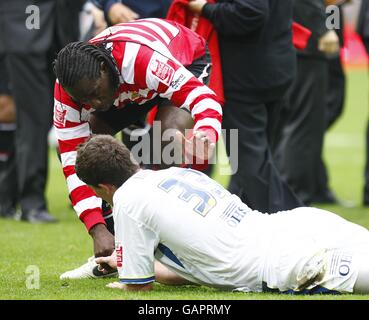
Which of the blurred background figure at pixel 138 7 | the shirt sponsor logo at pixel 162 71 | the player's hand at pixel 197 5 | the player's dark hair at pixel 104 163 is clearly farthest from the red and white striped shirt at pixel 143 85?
the blurred background figure at pixel 138 7

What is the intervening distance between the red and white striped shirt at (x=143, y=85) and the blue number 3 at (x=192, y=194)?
35 cm

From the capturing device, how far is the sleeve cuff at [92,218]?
6232mm

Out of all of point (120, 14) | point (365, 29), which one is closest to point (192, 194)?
point (120, 14)

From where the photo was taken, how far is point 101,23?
877 centimetres

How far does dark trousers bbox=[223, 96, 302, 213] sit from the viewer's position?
7531 millimetres

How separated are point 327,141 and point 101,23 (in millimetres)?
7472

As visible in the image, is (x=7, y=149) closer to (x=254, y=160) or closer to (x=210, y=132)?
(x=254, y=160)

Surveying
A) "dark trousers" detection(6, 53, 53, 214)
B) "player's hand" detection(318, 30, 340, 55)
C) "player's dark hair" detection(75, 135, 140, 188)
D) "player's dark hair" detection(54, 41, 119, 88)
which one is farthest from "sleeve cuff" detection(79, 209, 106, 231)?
"player's hand" detection(318, 30, 340, 55)

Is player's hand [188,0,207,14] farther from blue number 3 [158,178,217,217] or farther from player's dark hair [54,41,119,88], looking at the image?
blue number 3 [158,178,217,217]

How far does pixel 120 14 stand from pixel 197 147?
94.0 inches

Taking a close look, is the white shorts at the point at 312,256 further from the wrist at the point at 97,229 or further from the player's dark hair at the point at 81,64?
the player's dark hair at the point at 81,64

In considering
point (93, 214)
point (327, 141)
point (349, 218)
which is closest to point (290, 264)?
point (93, 214)

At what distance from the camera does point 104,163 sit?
555 centimetres
